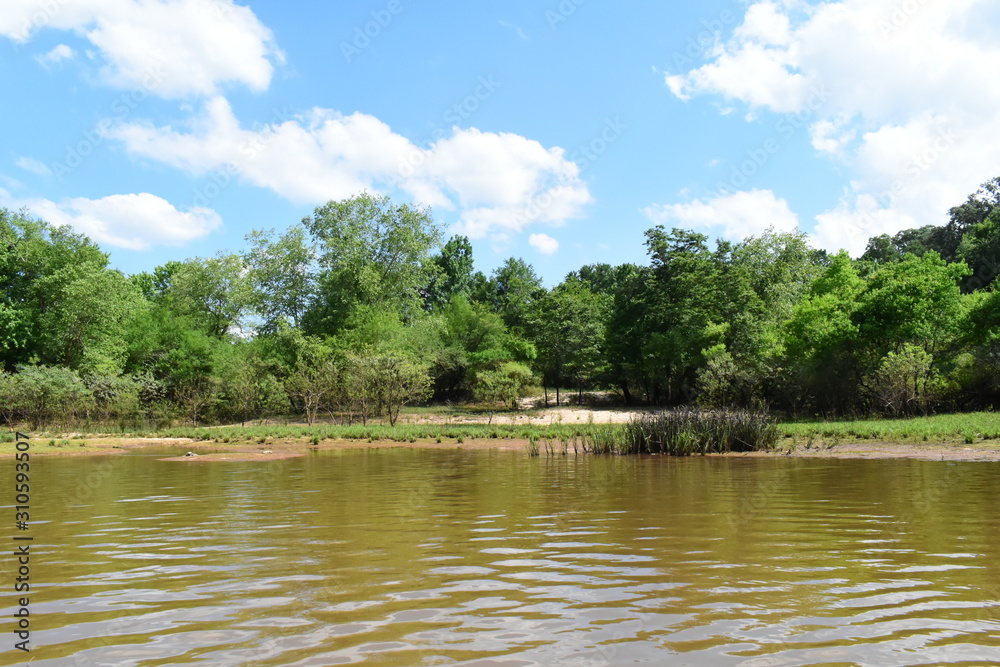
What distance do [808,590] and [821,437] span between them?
2000cm

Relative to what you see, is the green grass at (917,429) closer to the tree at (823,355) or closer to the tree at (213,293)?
the tree at (823,355)

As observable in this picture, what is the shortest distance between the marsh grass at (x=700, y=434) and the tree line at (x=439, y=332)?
11906 millimetres

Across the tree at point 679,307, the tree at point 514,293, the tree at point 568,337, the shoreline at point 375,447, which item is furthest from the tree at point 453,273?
the shoreline at point 375,447

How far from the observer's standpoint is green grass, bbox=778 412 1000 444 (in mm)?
20562

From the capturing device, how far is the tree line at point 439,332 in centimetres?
3186

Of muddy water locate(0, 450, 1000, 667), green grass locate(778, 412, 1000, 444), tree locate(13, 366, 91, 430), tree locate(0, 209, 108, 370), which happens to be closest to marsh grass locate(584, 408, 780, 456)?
green grass locate(778, 412, 1000, 444)

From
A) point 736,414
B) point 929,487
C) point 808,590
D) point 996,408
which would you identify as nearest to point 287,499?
point 808,590

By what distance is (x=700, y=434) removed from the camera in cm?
2017

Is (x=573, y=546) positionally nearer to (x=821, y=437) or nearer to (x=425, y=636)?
(x=425, y=636)

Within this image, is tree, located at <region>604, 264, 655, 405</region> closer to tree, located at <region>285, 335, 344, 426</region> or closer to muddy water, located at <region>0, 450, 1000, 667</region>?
tree, located at <region>285, 335, 344, 426</region>

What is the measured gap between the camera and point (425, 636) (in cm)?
441

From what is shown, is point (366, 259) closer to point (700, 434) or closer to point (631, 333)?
point (631, 333)

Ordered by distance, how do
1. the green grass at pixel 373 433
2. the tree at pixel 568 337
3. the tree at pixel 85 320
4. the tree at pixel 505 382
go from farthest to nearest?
the tree at pixel 568 337, the tree at pixel 505 382, the tree at pixel 85 320, the green grass at pixel 373 433

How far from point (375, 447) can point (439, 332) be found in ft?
92.9
